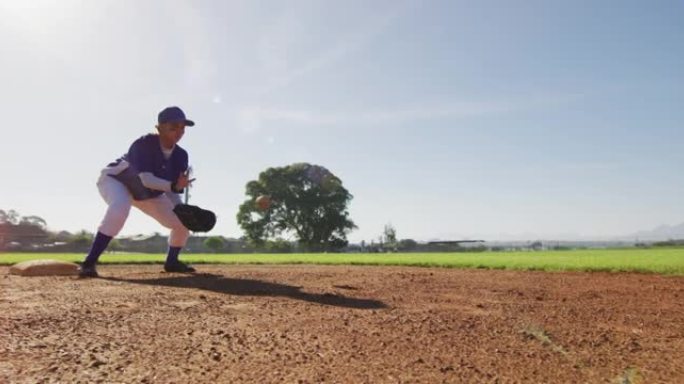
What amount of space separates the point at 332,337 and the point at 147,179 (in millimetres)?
5058

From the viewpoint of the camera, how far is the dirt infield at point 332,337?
1974 mm

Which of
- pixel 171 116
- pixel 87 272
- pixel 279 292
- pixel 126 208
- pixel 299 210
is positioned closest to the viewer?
pixel 279 292

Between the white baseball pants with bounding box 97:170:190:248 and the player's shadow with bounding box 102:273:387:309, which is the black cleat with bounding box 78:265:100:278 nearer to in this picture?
the white baseball pants with bounding box 97:170:190:248

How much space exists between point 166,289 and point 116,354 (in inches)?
107

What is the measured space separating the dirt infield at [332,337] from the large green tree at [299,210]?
49572 millimetres

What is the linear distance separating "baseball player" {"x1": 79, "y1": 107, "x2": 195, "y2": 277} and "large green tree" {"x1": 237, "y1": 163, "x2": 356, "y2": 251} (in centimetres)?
4601

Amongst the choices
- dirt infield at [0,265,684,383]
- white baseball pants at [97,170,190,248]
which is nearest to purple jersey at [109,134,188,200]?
white baseball pants at [97,170,190,248]

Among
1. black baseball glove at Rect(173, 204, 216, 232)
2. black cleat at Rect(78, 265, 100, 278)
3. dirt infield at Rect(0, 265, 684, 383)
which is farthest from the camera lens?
black baseball glove at Rect(173, 204, 216, 232)

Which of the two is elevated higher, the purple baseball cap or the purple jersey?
the purple baseball cap

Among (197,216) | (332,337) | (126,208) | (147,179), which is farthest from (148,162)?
(332,337)

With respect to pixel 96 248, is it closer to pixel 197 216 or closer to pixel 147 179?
pixel 147 179

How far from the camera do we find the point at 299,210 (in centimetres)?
5484

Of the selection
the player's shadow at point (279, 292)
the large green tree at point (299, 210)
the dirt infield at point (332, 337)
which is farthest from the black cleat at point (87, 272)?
the large green tree at point (299, 210)

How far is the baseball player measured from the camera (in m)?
6.50
